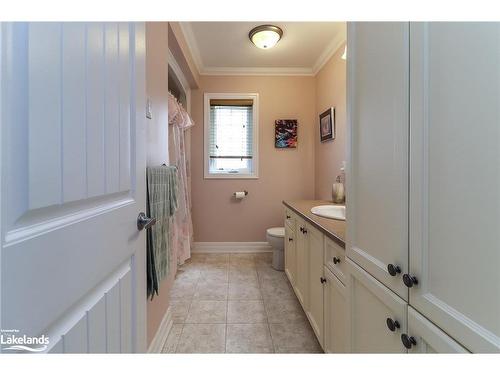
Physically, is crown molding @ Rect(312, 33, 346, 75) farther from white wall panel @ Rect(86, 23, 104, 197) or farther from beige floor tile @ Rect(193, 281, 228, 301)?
beige floor tile @ Rect(193, 281, 228, 301)

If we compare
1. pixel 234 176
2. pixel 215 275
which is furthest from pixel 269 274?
pixel 234 176

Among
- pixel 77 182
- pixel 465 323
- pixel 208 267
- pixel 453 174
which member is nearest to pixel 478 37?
pixel 453 174

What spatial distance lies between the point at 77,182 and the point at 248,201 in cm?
278

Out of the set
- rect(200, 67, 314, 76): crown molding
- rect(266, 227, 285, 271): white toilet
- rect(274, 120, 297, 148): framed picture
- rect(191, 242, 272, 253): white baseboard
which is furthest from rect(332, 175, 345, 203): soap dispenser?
rect(200, 67, 314, 76): crown molding

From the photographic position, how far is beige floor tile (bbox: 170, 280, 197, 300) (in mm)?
2086

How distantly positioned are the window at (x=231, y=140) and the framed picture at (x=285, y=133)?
0.97ft

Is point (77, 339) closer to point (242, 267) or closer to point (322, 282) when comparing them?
point (322, 282)

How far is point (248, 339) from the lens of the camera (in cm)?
154

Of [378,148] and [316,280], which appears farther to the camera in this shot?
[316,280]

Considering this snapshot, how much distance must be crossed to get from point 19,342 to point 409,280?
2.75 ft

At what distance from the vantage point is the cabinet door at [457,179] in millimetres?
432

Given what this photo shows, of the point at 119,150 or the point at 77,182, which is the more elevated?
the point at 119,150
